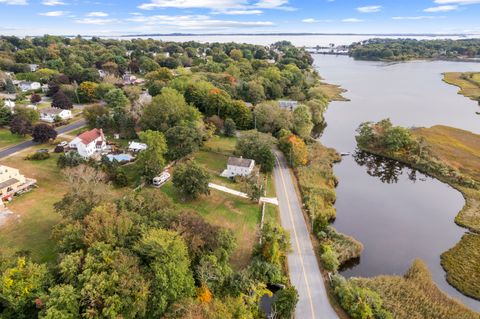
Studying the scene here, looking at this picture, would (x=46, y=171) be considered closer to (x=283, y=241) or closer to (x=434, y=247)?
(x=283, y=241)

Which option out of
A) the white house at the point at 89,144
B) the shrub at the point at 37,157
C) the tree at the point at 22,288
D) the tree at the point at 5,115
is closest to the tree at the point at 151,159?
the white house at the point at 89,144

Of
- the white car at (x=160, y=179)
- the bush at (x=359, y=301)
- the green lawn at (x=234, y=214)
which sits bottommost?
the bush at (x=359, y=301)

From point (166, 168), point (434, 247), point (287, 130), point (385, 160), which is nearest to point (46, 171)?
point (166, 168)

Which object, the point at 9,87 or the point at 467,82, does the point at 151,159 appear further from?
the point at 467,82

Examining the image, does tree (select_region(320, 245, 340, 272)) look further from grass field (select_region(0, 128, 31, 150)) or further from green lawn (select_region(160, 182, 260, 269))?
grass field (select_region(0, 128, 31, 150))

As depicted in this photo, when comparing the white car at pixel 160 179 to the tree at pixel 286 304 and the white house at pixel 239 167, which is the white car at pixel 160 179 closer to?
the white house at pixel 239 167

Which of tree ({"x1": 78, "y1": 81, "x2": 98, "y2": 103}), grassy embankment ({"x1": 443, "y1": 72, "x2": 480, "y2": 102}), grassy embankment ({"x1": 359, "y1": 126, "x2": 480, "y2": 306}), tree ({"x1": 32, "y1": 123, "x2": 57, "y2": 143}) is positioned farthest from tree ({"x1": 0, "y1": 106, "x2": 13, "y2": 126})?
grassy embankment ({"x1": 443, "y1": 72, "x2": 480, "y2": 102})

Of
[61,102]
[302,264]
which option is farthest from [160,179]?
[61,102]
